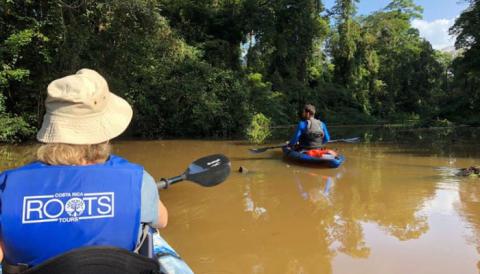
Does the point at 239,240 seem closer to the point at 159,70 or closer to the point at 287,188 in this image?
the point at 287,188

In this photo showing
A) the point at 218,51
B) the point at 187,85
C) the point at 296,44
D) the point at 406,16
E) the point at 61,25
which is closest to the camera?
the point at 61,25

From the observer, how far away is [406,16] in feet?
150

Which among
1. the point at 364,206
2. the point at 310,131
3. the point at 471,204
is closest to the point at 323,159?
the point at 310,131

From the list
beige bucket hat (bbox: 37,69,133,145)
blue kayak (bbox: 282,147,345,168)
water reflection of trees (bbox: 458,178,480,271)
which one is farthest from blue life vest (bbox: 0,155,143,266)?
blue kayak (bbox: 282,147,345,168)

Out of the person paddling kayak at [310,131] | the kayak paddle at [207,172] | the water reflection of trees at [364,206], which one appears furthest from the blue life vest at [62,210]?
the person paddling kayak at [310,131]

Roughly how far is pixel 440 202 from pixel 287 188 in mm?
2413

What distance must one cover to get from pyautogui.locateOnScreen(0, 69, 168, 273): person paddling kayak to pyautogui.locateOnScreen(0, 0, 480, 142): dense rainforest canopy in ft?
43.6

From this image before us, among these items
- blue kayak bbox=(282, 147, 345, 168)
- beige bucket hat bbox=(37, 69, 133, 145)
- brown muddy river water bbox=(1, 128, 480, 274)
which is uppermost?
beige bucket hat bbox=(37, 69, 133, 145)

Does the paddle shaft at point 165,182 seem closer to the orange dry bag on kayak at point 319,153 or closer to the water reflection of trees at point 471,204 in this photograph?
the water reflection of trees at point 471,204

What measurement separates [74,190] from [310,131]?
861cm

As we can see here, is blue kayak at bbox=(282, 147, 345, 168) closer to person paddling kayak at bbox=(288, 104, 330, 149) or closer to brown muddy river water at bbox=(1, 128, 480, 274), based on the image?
brown muddy river water at bbox=(1, 128, 480, 274)

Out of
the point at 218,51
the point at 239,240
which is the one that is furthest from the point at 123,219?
the point at 218,51

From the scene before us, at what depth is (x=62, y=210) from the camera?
5.29ft

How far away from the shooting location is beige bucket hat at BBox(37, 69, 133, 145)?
172 centimetres
